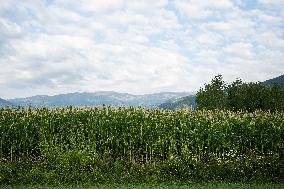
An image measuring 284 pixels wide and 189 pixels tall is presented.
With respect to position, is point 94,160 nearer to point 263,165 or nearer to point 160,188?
point 160,188

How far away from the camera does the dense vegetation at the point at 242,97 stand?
56625 millimetres

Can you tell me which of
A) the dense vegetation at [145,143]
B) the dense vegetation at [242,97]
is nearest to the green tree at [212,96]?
the dense vegetation at [242,97]

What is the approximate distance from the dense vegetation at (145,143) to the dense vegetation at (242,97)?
87.4 feet

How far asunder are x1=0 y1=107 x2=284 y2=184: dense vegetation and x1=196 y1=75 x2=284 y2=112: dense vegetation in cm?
2665

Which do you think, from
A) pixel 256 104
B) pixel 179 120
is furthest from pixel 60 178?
pixel 256 104

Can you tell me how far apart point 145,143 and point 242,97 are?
33.4 m

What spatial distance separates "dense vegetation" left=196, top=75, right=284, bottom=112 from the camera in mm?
56625

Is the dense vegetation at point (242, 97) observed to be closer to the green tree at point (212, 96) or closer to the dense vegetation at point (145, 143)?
the green tree at point (212, 96)

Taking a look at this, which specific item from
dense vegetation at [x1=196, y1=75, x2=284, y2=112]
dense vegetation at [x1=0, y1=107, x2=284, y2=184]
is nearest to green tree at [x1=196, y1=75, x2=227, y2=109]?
dense vegetation at [x1=196, y1=75, x2=284, y2=112]

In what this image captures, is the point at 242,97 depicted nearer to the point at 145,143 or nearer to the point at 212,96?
the point at 212,96

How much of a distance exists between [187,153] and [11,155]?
34.6ft

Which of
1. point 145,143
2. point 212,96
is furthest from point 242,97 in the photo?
point 145,143

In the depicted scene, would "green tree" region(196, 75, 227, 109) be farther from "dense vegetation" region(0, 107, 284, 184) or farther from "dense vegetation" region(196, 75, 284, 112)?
"dense vegetation" region(0, 107, 284, 184)

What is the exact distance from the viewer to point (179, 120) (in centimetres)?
2800
